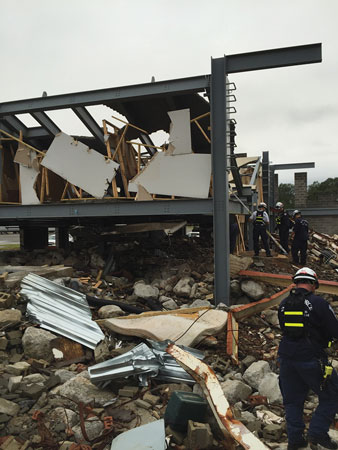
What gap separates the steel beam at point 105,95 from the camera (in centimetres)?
755

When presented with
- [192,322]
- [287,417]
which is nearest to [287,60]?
[192,322]

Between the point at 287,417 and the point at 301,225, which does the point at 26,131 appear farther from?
the point at 287,417

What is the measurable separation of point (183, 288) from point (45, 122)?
5586 millimetres

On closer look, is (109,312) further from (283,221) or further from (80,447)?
(283,221)

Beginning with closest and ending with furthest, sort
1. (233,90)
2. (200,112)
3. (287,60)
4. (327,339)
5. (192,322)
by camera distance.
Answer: (327,339) < (192,322) < (287,60) < (233,90) < (200,112)

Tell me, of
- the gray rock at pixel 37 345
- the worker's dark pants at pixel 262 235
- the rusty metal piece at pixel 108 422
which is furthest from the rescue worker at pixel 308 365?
the worker's dark pants at pixel 262 235

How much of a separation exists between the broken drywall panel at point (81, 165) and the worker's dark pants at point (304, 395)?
6.47m

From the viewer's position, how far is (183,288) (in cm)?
805

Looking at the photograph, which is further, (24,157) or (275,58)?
(24,157)

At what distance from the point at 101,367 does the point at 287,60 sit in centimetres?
638

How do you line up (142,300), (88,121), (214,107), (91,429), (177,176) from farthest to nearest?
(88,121) → (177,176) → (142,300) → (214,107) → (91,429)

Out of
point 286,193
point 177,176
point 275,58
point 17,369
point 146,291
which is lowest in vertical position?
point 17,369

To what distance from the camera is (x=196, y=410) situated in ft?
11.5

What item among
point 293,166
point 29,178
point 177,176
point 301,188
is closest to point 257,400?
point 177,176
